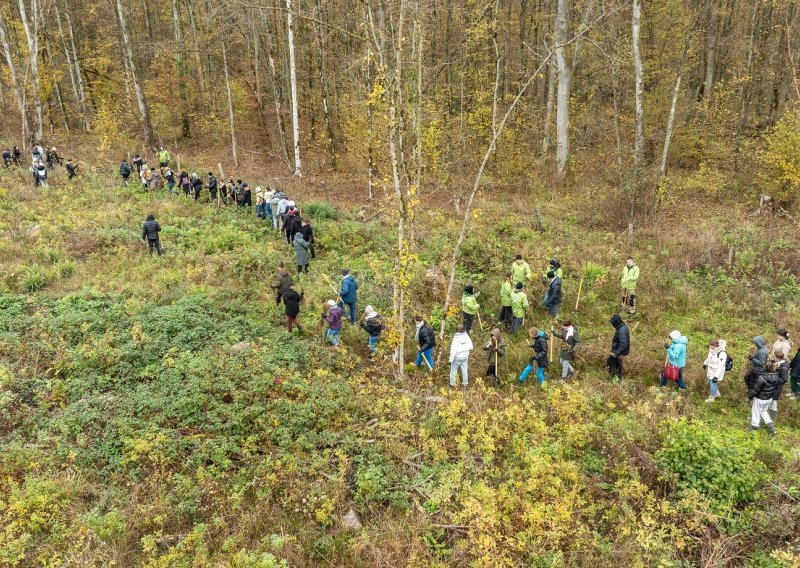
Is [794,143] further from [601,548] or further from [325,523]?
[325,523]

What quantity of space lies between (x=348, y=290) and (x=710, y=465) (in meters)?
7.69

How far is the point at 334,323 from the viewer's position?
33.8ft

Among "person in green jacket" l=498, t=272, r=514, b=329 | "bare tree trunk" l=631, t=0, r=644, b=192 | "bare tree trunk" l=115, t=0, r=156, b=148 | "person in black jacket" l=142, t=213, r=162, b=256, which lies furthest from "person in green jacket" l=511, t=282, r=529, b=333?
"bare tree trunk" l=115, t=0, r=156, b=148

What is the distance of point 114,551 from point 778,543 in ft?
26.6

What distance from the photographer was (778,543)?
6.09m

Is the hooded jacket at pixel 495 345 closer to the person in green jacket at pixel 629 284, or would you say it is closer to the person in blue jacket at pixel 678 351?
the person in blue jacket at pixel 678 351

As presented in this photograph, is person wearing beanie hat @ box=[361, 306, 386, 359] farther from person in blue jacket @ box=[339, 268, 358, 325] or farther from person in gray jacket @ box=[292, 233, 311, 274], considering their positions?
person in gray jacket @ box=[292, 233, 311, 274]

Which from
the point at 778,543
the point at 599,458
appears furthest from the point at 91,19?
the point at 778,543

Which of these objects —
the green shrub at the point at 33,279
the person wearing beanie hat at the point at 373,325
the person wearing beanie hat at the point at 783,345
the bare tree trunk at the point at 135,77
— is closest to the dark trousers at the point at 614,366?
the person wearing beanie hat at the point at 783,345

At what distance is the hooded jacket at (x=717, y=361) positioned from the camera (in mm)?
9156

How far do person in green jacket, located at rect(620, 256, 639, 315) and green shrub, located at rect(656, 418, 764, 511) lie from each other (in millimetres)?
5905

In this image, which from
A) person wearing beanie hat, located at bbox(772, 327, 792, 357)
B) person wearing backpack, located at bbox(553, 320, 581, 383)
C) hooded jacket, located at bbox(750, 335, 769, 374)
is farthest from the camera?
person wearing backpack, located at bbox(553, 320, 581, 383)

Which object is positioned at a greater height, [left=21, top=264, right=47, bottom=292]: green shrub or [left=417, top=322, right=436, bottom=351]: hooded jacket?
[left=21, top=264, right=47, bottom=292]: green shrub

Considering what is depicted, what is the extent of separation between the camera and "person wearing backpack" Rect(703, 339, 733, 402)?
916cm
